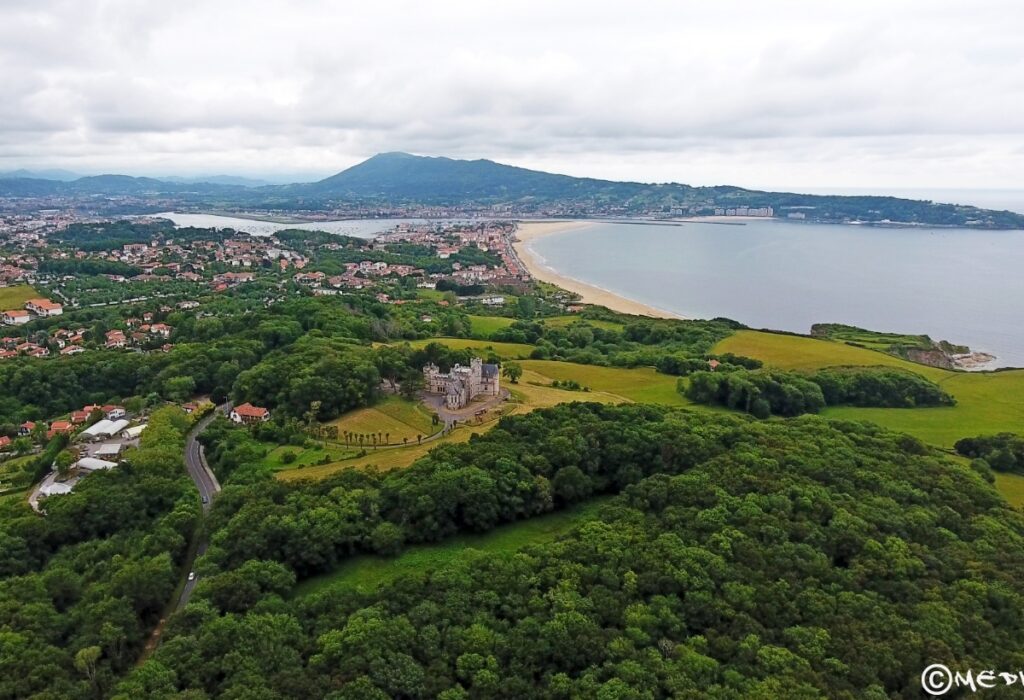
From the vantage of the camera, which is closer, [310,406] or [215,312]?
[310,406]

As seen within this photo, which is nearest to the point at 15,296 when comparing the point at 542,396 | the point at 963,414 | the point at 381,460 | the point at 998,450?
the point at 381,460

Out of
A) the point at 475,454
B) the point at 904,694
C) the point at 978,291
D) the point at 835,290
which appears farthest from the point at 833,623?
the point at 978,291

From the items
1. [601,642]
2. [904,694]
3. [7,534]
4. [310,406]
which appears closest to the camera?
[904,694]

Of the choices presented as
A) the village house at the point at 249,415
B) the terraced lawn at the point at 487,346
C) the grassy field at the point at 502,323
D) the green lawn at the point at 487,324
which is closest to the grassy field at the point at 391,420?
the village house at the point at 249,415

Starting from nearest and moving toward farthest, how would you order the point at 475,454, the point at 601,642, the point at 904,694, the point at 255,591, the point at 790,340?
the point at 904,694
the point at 601,642
the point at 255,591
the point at 475,454
the point at 790,340

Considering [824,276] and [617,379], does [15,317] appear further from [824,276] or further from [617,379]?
[824,276]

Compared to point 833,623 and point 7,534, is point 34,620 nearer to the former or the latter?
point 7,534

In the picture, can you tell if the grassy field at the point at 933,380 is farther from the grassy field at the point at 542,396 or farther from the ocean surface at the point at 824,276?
the ocean surface at the point at 824,276
